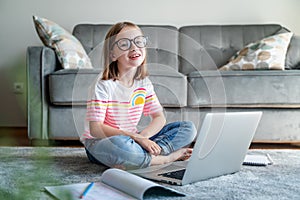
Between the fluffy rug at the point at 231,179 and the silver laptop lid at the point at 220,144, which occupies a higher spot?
the silver laptop lid at the point at 220,144

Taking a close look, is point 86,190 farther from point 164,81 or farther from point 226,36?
point 226,36

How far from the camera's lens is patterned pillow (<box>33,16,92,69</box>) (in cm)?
265

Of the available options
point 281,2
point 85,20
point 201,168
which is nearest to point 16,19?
point 85,20

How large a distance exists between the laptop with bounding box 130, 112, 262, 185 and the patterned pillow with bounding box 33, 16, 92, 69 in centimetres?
131

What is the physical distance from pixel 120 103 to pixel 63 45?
1.42 meters

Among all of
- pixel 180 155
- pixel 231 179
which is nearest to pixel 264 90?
pixel 180 155

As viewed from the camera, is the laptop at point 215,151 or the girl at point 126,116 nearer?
the laptop at point 215,151

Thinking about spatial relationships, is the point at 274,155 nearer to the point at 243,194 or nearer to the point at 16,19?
the point at 243,194

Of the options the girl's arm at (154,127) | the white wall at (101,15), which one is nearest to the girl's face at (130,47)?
the girl's arm at (154,127)

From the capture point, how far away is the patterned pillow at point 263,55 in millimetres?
2762

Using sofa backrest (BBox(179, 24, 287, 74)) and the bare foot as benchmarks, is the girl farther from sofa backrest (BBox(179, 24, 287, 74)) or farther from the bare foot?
sofa backrest (BBox(179, 24, 287, 74))

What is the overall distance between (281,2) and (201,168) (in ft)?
7.93

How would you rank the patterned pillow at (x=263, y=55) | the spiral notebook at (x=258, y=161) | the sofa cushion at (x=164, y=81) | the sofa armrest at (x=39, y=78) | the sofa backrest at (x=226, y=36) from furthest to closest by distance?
the sofa backrest at (x=226, y=36) < the patterned pillow at (x=263, y=55) < the sofa armrest at (x=39, y=78) < the spiral notebook at (x=258, y=161) < the sofa cushion at (x=164, y=81)

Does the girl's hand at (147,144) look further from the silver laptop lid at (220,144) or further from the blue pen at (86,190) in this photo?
the blue pen at (86,190)
